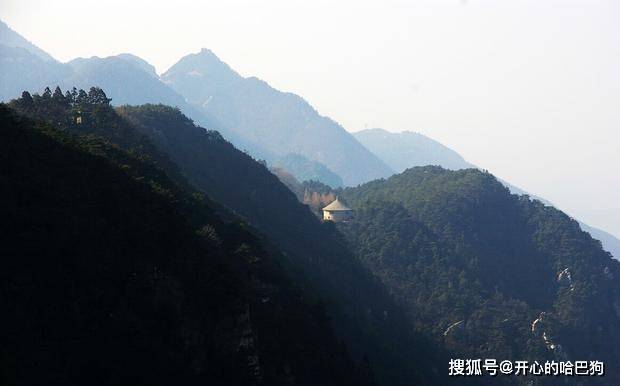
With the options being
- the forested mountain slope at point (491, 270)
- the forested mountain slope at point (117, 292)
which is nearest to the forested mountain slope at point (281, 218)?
the forested mountain slope at point (117, 292)

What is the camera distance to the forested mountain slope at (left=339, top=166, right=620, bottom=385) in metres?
65.3

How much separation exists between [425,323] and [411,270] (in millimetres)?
9829

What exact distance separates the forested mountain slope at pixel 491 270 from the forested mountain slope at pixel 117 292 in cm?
3823

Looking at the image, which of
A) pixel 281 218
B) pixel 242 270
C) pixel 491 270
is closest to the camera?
pixel 242 270

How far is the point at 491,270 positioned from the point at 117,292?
6313 centimetres

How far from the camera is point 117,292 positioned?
18734 millimetres

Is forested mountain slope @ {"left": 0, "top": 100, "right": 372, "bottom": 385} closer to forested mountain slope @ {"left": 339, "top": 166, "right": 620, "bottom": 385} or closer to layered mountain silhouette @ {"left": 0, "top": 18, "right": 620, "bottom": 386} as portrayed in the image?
layered mountain silhouette @ {"left": 0, "top": 18, "right": 620, "bottom": 386}

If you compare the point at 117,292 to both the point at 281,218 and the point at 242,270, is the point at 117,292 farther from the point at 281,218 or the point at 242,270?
the point at 281,218

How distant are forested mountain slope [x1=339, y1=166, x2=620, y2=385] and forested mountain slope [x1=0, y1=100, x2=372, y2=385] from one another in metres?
38.2

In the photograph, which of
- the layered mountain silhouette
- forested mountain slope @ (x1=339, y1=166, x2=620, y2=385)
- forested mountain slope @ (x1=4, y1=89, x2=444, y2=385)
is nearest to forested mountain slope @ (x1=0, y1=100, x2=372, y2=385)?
the layered mountain silhouette

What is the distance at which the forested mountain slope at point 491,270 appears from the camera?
2571 inches

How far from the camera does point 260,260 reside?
1196 inches

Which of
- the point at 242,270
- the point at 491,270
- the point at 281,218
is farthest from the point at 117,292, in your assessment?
the point at 491,270

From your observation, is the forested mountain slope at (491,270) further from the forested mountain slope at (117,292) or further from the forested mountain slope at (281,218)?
the forested mountain slope at (117,292)
